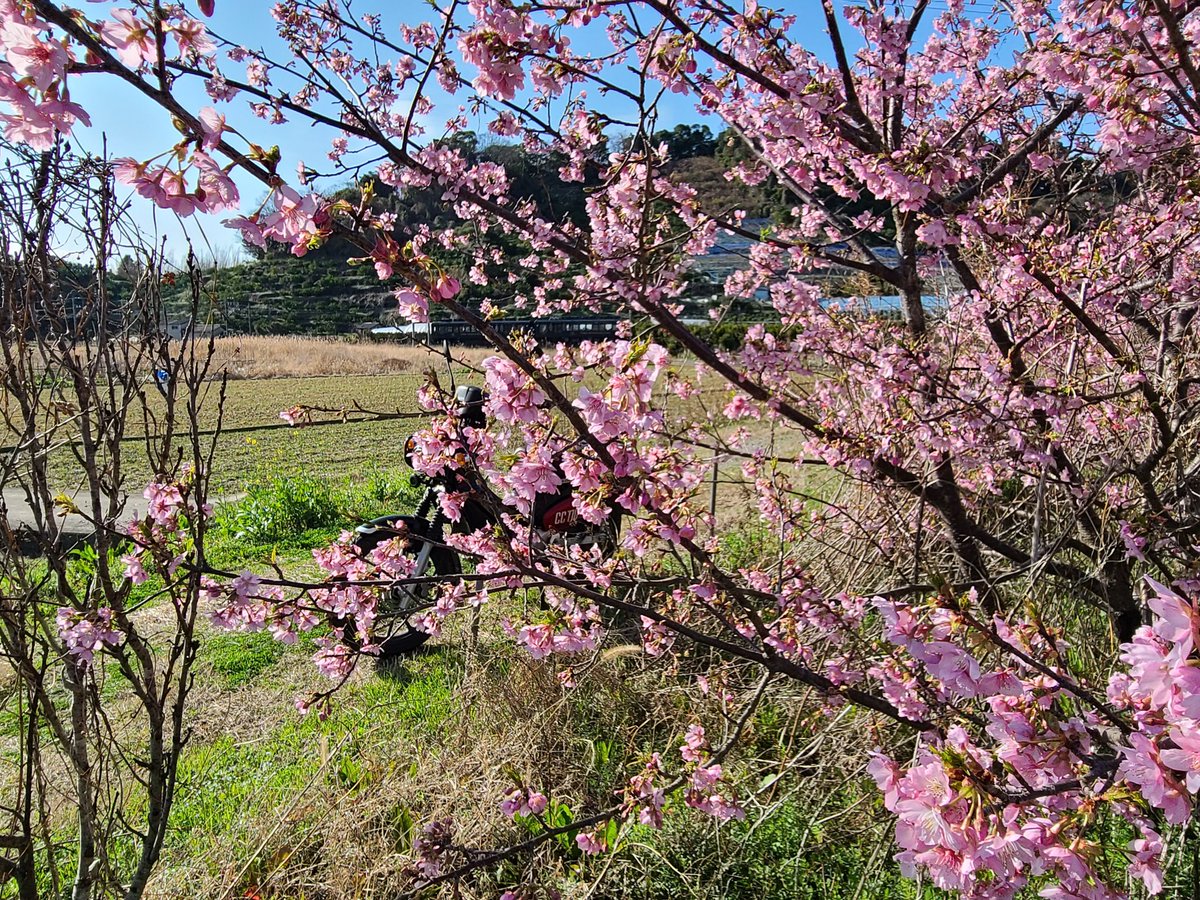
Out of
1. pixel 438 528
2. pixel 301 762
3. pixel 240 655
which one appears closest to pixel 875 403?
pixel 438 528

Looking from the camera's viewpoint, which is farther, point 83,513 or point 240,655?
point 240,655

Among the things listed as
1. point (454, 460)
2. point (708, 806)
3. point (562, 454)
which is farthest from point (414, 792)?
point (562, 454)

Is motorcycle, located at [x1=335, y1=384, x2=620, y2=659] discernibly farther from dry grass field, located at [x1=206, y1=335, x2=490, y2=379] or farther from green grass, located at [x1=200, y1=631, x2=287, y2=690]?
dry grass field, located at [x1=206, y1=335, x2=490, y2=379]

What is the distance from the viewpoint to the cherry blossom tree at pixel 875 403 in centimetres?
117

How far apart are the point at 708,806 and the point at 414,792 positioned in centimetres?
116

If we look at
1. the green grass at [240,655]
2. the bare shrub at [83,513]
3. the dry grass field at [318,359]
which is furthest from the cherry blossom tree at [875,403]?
the dry grass field at [318,359]

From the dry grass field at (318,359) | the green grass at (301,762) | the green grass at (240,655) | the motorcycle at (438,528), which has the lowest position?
the green grass at (240,655)

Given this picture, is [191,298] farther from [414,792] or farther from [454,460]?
[414,792]

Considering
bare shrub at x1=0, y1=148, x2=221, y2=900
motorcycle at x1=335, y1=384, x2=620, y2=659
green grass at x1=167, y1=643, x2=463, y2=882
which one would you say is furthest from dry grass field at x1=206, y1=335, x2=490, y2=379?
bare shrub at x1=0, y1=148, x2=221, y2=900

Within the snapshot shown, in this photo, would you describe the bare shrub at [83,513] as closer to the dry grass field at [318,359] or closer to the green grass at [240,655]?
the green grass at [240,655]

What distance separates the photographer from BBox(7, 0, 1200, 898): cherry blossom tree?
1.17m

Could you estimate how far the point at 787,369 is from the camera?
3.65 m

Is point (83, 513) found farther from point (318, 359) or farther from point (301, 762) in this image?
point (318, 359)

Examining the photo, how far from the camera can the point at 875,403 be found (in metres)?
4.35
